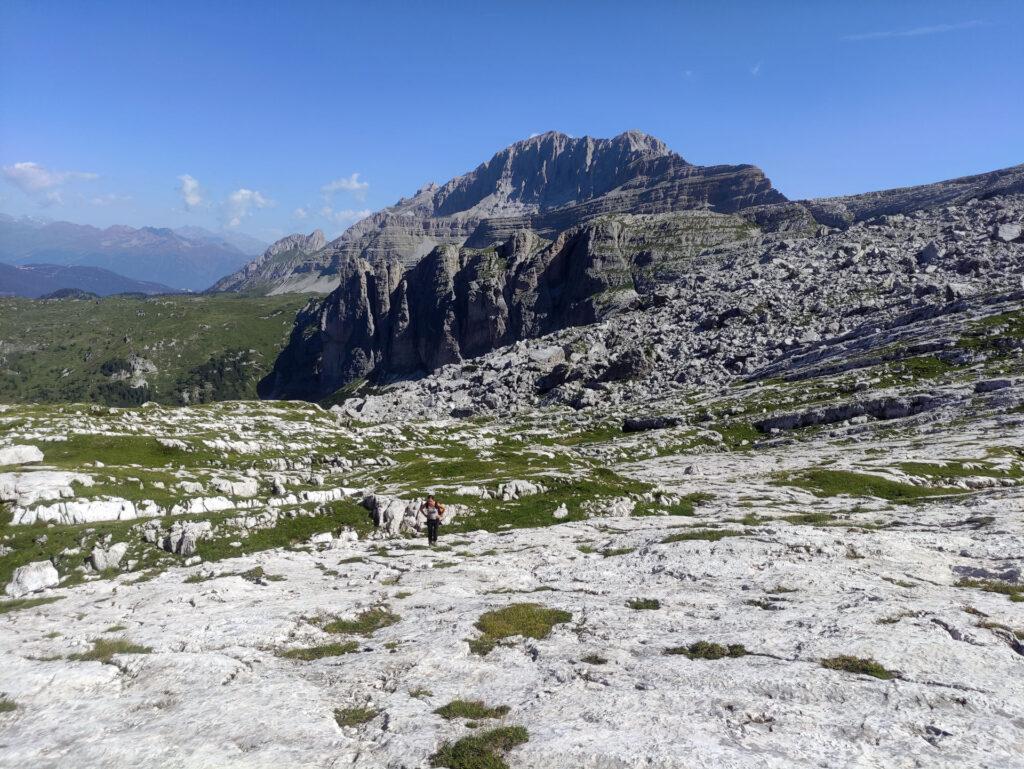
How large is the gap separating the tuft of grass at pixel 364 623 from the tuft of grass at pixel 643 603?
27.9ft

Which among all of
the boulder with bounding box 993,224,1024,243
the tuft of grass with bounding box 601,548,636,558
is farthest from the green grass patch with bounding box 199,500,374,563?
the boulder with bounding box 993,224,1024,243

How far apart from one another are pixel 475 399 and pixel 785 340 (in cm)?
8351

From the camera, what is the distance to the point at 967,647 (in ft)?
47.5

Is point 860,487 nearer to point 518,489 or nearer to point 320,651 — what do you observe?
point 518,489

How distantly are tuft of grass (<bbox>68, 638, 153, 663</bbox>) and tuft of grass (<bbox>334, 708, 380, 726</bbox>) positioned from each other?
8.10 metres

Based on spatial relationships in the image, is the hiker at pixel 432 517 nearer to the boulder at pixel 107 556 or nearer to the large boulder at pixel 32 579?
the boulder at pixel 107 556

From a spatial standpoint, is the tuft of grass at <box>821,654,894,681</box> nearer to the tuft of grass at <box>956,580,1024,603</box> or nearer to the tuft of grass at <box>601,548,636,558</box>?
Result: the tuft of grass at <box>956,580,1024,603</box>

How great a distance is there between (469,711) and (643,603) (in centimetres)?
915

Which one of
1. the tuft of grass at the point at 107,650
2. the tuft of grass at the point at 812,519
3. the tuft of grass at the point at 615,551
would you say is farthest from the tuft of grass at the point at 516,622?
the tuft of grass at the point at 812,519

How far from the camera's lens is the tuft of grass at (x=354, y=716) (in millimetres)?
12469

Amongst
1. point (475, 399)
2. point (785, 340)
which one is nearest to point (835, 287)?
point (785, 340)

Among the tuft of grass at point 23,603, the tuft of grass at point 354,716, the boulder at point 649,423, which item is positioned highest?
the tuft of grass at point 354,716

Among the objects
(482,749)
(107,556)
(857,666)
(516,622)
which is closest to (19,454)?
(107,556)

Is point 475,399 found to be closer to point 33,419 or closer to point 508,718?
point 33,419
